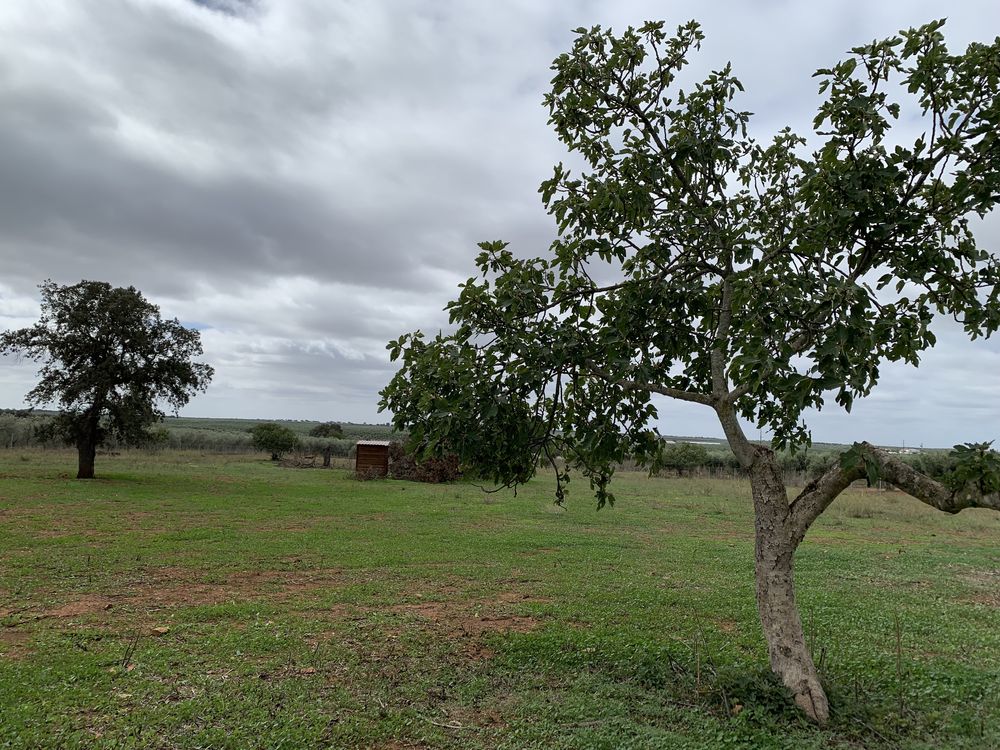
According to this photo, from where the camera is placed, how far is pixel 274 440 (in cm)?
4403

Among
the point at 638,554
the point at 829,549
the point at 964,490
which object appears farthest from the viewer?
the point at 829,549

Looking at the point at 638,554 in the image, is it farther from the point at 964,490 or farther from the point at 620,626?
the point at 964,490

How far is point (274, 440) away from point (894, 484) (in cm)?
4383

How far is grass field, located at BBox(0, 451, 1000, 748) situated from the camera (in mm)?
4375

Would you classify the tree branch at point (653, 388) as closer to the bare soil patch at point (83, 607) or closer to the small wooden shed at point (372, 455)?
the bare soil patch at point (83, 607)

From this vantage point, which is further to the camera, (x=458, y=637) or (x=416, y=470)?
(x=416, y=470)

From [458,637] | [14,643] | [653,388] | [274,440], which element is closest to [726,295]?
[653,388]

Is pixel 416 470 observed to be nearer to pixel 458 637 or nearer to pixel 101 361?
pixel 101 361

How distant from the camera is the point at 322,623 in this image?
6840 mm

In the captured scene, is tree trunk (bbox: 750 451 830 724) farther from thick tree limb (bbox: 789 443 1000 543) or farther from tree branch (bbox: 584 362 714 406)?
tree branch (bbox: 584 362 714 406)

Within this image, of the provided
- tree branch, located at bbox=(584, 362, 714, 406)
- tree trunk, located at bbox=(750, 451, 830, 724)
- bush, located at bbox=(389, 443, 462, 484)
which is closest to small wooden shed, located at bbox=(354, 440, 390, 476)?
bush, located at bbox=(389, 443, 462, 484)

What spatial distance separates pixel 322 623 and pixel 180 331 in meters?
21.3

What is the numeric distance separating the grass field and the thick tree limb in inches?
51.6

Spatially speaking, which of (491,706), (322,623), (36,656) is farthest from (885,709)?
(36,656)
